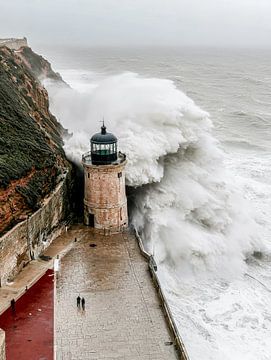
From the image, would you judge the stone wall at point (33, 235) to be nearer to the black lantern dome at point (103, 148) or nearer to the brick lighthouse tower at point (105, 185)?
the brick lighthouse tower at point (105, 185)

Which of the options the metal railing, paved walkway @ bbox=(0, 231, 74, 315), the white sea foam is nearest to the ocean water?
the white sea foam

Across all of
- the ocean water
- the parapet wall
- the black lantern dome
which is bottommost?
the ocean water

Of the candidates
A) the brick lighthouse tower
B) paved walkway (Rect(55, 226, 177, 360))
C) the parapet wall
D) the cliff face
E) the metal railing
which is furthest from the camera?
the parapet wall

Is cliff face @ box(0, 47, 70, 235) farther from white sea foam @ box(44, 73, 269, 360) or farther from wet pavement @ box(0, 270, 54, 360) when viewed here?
wet pavement @ box(0, 270, 54, 360)

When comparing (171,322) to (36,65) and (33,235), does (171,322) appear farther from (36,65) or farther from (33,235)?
(36,65)

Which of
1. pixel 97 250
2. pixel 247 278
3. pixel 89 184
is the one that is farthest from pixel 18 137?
pixel 247 278
